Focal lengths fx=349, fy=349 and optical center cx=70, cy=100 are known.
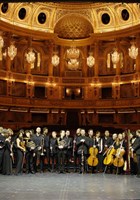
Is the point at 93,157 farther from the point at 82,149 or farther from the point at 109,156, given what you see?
the point at 109,156

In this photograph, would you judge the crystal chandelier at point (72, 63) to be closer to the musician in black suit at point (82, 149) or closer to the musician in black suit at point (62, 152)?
the musician in black suit at point (82, 149)

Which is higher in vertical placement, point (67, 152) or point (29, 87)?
point (29, 87)

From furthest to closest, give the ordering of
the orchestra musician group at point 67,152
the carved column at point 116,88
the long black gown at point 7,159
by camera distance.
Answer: the carved column at point 116,88, the orchestra musician group at point 67,152, the long black gown at point 7,159

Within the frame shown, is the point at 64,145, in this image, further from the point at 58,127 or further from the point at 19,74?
the point at 19,74

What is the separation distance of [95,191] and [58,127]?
16.5 meters

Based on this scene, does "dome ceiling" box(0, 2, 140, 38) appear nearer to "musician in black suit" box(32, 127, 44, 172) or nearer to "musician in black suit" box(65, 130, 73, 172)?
"musician in black suit" box(32, 127, 44, 172)

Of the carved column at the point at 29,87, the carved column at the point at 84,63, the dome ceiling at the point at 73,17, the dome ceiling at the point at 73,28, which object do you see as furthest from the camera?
the carved column at the point at 84,63

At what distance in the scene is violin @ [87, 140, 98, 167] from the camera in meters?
15.4

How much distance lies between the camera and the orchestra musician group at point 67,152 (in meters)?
14.4

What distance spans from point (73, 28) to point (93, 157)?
18.9 m

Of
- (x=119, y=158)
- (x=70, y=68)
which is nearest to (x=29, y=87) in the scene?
(x=70, y=68)

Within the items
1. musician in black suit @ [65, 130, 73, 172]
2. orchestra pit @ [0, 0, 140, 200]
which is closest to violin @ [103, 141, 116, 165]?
musician in black suit @ [65, 130, 73, 172]

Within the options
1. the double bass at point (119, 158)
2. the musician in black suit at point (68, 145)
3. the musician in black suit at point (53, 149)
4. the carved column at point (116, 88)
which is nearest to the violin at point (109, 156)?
the double bass at point (119, 158)

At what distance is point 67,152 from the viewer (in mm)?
15664
